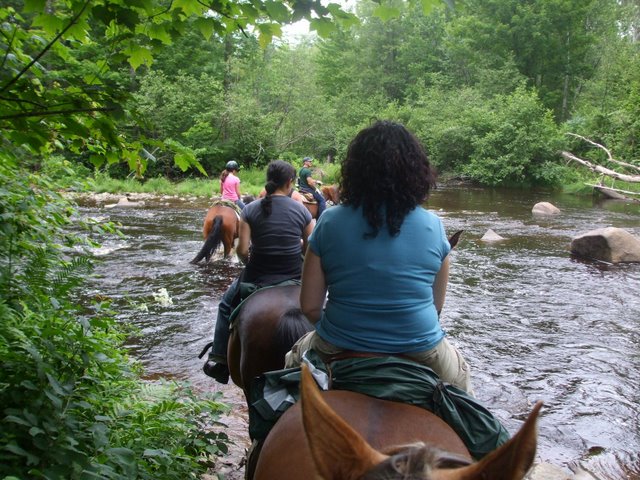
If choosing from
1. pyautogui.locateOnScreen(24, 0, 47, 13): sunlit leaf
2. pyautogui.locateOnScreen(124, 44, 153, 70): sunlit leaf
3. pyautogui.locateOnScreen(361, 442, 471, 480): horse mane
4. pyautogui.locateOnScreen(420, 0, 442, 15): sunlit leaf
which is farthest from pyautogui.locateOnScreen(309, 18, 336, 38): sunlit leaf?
pyautogui.locateOnScreen(361, 442, 471, 480): horse mane

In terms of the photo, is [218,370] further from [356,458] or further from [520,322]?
[520,322]

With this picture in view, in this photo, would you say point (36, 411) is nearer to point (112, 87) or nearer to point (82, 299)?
point (112, 87)

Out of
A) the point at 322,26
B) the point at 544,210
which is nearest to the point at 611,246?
the point at 544,210

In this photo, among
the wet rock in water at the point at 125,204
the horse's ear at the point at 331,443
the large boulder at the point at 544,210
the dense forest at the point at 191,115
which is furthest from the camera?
the wet rock in water at the point at 125,204

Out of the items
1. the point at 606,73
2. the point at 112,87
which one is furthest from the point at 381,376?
the point at 606,73

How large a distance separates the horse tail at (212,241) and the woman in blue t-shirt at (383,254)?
333 inches

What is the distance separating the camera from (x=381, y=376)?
2.07 meters

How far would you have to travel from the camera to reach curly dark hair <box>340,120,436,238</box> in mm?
2262

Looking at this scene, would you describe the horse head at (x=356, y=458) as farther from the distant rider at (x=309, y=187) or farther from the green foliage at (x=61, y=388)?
the distant rider at (x=309, y=187)

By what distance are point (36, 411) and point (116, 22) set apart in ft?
6.09

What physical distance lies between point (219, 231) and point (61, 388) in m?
8.30

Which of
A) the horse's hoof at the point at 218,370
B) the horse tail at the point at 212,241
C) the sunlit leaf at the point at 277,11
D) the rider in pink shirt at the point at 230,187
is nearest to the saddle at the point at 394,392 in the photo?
the sunlit leaf at the point at 277,11

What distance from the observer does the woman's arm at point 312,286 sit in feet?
8.02

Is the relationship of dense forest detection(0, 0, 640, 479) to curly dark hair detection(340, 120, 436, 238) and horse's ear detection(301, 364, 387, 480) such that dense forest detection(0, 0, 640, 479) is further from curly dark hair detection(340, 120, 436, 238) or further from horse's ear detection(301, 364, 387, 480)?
horse's ear detection(301, 364, 387, 480)
